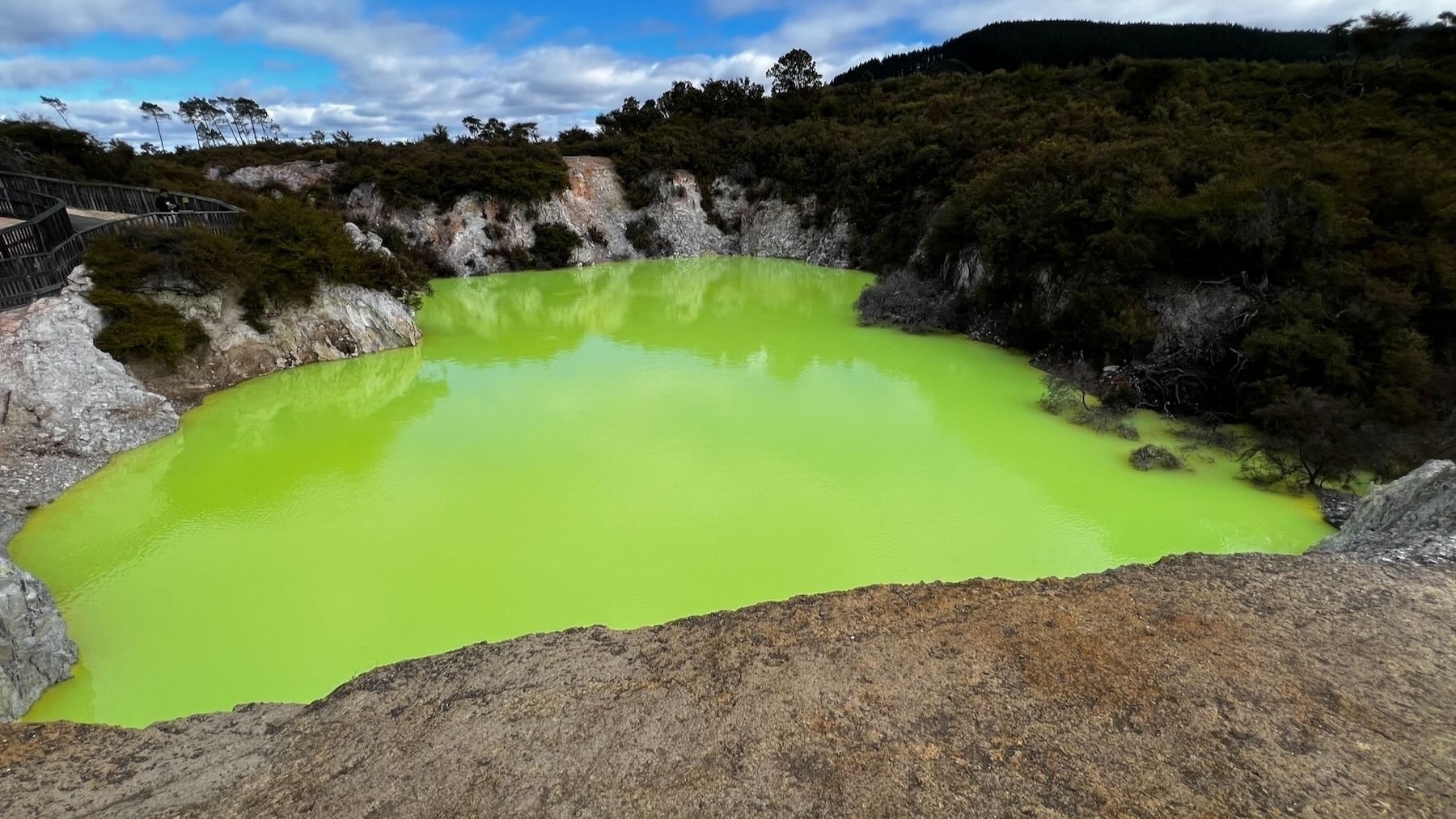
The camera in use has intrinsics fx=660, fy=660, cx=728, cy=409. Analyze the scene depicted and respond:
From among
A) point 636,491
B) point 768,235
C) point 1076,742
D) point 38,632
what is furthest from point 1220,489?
point 768,235

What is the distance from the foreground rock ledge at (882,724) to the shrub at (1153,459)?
4224mm

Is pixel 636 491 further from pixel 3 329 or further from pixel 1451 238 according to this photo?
pixel 1451 238

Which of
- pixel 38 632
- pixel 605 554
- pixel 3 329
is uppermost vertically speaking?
pixel 3 329

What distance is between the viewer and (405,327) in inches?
715

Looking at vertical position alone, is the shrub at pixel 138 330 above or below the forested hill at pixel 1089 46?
below

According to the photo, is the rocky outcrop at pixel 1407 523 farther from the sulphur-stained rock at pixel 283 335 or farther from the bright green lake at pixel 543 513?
the sulphur-stained rock at pixel 283 335

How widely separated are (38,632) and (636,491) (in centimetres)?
604

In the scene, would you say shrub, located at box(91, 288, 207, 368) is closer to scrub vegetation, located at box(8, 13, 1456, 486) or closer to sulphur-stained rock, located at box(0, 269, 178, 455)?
sulphur-stained rock, located at box(0, 269, 178, 455)

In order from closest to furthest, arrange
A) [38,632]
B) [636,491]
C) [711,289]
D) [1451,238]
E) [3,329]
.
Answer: [38,632] < [636,491] < [3,329] < [1451,238] < [711,289]

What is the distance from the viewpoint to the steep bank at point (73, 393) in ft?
19.0

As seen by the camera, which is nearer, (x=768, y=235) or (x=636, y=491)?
(x=636, y=491)

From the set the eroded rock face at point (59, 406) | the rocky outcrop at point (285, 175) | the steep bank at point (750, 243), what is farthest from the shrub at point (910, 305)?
the rocky outcrop at point (285, 175)

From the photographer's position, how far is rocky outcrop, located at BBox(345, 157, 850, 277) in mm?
30688

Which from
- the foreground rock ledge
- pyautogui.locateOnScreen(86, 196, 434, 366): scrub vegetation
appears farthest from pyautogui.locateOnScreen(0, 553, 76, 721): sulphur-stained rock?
pyautogui.locateOnScreen(86, 196, 434, 366): scrub vegetation
